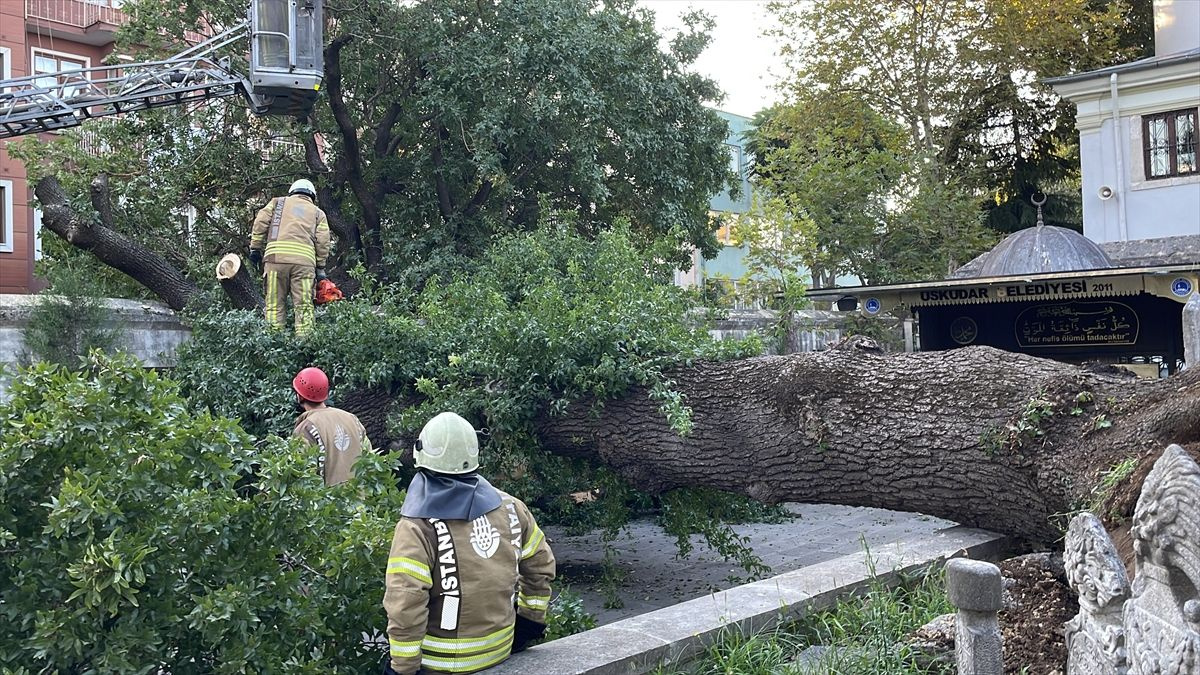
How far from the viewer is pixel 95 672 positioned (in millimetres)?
3721

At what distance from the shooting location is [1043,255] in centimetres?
1597

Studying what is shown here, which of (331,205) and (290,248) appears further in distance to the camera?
(331,205)

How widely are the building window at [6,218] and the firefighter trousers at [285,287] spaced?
1765 cm

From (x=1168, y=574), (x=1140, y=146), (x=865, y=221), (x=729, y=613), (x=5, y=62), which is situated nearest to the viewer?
(x=1168, y=574)

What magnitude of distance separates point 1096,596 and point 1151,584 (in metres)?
0.26

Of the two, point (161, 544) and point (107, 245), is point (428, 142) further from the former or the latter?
point (161, 544)

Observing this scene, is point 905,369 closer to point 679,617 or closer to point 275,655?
point 679,617

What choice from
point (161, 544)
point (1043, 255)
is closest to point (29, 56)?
point (1043, 255)

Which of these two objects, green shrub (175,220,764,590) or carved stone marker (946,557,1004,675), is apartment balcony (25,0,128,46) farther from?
carved stone marker (946,557,1004,675)

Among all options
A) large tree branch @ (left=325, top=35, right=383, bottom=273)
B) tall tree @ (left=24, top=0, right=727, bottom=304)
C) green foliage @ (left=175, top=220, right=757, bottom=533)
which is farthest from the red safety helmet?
large tree branch @ (left=325, top=35, right=383, bottom=273)

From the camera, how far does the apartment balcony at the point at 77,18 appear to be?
24.0 metres

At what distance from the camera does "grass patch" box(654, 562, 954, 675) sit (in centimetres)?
435

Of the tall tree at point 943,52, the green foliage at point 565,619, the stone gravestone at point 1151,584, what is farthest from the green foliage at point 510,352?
the tall tree at point 943,52

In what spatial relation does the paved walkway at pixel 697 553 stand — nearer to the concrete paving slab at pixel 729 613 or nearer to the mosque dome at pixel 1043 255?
the concrete paving slab at pixel 729 613
